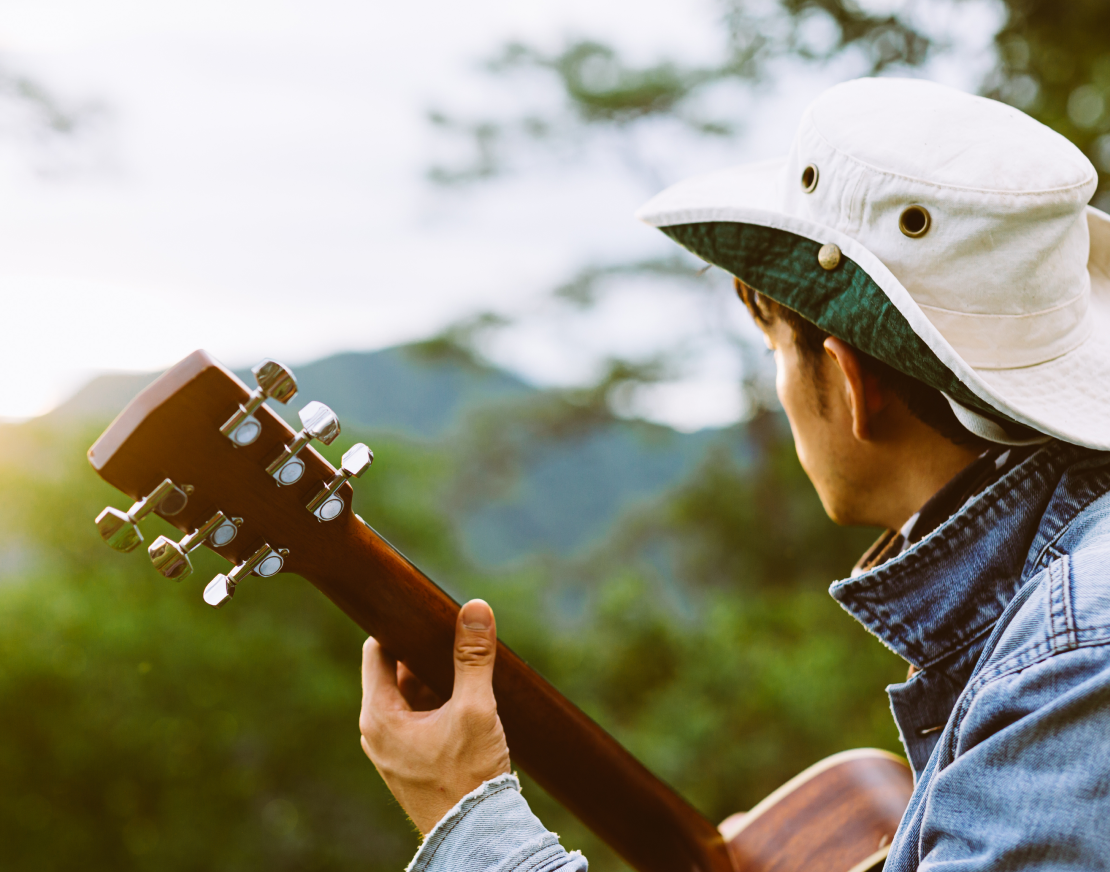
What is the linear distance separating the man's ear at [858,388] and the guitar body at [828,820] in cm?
91

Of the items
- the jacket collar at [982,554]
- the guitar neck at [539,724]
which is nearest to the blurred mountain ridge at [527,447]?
the guitar neck at [539,724]

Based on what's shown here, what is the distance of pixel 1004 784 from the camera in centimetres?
74

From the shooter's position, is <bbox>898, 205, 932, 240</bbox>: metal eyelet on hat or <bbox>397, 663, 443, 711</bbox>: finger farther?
Answer: <bbox>397, 663, 443, 711</bbox>: finger

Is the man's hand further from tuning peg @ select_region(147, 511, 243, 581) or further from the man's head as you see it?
the man's head

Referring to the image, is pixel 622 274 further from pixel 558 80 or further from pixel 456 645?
pixel 456 645

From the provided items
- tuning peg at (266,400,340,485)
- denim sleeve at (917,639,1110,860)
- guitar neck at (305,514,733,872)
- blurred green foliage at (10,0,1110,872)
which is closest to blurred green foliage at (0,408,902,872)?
blurred green foliage at (10,0,1110,872)

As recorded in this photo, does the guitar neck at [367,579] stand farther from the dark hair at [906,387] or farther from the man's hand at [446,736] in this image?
the dark hair at [906,387]

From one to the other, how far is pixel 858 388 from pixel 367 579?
0.77 m

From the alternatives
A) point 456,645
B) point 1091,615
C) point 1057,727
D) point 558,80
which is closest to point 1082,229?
point 1091,615

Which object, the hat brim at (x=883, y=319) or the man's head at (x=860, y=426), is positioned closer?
the hat brim at (x=883, y=319)

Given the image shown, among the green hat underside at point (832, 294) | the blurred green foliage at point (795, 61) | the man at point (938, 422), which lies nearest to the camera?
the man at point (938, 422)

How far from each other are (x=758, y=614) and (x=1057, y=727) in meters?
5.73

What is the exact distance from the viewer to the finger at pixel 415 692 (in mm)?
1234

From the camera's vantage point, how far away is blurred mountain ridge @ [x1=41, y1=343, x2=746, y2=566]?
21.0 ft
